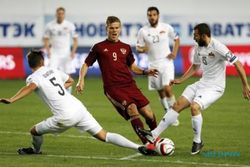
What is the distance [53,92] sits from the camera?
1284cm

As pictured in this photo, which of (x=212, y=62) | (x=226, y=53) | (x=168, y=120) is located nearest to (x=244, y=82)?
(x=226, y=53)

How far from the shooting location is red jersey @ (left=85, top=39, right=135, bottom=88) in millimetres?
14328

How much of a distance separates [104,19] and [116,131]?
1518 cm

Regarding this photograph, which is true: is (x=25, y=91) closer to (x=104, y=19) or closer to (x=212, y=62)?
(x=212, y=62)

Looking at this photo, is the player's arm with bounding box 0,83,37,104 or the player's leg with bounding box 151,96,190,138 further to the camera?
the player's leg with bounding box 151,96,190,138

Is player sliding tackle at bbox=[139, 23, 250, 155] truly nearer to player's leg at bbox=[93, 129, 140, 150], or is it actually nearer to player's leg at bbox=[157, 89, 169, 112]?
player's leg at bbox=[93, 129, 140, 150]

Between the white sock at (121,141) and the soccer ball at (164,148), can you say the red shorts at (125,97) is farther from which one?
the white sock at (121,141)

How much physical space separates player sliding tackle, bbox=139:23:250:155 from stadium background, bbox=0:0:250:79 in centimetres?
1566

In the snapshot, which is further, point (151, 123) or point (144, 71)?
point (151, 123)

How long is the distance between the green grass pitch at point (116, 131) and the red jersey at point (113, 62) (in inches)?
45.3

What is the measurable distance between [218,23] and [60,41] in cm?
898

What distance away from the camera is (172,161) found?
12797 mm

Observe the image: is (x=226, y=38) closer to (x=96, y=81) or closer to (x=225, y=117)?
(x=96, y=81)

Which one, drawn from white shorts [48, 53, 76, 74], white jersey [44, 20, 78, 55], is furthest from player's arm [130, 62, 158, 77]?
white jersey [44, 20, 78, 55]
